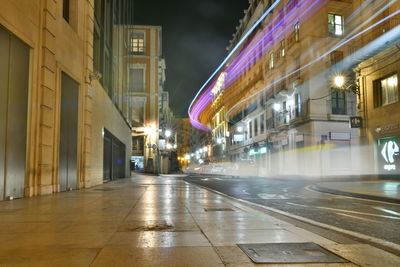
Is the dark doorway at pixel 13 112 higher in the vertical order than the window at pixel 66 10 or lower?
lower

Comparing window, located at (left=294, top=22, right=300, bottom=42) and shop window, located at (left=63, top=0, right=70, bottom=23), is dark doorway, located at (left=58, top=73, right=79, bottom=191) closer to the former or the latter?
shop window, located at (left=63, top=0, right=70, bottom=23)

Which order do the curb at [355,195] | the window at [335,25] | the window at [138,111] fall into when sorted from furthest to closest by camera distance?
the window at [138,111] < the window at [335,25] < the curb at [355,195]

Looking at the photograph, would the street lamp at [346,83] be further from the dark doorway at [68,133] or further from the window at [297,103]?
the dark doorway at [68,133]

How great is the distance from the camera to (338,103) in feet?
114

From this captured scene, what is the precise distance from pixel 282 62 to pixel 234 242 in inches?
1427

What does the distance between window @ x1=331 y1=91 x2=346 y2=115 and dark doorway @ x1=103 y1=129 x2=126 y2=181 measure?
20.1 m

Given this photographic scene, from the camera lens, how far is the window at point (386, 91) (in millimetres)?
22453

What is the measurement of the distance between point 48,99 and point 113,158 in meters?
15.9

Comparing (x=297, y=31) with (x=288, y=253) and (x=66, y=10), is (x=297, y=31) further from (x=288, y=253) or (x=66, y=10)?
(x=288, y=253)

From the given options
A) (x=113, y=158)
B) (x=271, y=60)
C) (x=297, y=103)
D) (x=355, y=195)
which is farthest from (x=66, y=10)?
(x=271, y=60)

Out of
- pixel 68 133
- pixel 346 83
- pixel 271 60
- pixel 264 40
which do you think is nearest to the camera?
pixel 68 133

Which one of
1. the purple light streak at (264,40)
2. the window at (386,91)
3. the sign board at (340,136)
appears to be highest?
the purple light streak at (264,40)

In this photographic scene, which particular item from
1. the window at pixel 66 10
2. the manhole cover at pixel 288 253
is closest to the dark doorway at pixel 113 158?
the window at pixel 66 10

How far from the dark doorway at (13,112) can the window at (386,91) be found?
2042cm
